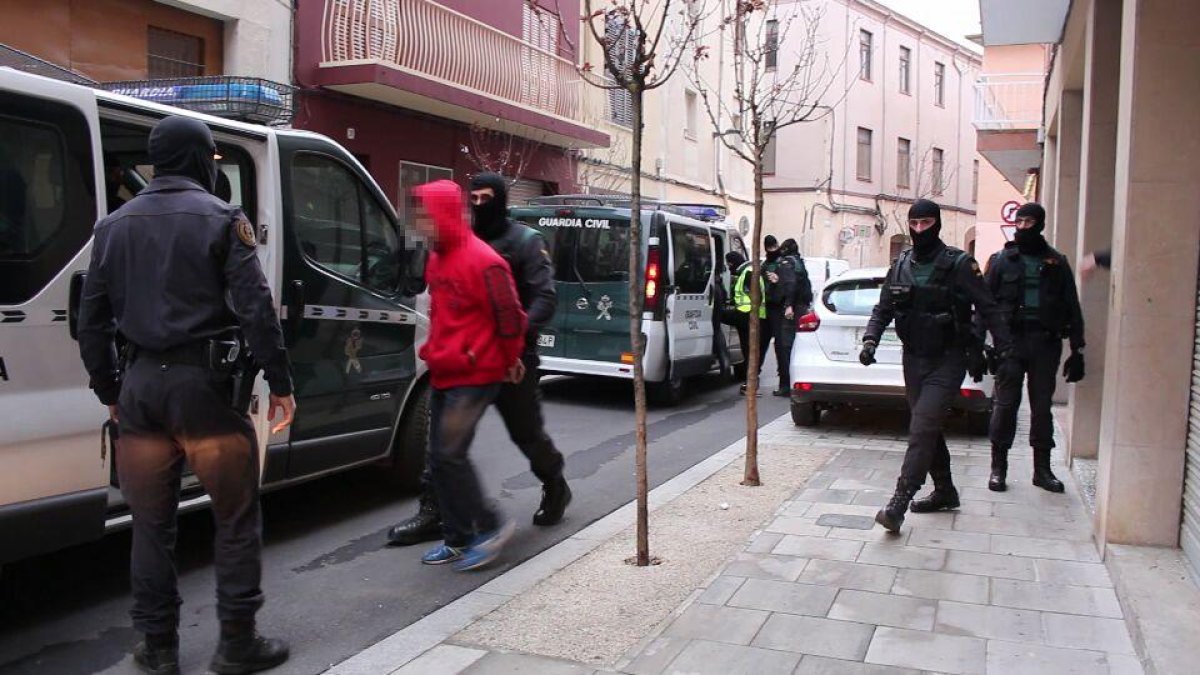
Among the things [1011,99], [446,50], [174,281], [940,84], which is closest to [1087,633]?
[174,281]

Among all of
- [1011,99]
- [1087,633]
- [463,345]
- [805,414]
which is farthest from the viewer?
[1011,99]

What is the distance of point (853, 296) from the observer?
360 inches

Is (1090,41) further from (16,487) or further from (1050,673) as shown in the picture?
(16,487)

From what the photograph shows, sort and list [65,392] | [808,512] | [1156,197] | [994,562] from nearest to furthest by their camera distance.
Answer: [65,392]
[1156,197]
[994,562]
[808,512]

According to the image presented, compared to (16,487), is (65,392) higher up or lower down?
higher up

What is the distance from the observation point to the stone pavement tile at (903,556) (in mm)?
5023

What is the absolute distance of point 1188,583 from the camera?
437 cm

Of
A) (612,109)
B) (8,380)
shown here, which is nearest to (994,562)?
(8,380)

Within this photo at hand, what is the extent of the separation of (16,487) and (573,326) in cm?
674

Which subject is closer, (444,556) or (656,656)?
(656,656)

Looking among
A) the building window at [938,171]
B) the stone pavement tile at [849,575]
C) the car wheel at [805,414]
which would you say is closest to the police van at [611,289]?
the car wheel at [805,414]

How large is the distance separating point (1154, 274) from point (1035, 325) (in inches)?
72.3

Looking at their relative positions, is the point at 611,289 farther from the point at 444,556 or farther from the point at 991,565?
the point at 991,565

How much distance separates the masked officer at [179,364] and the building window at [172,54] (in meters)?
9.62
